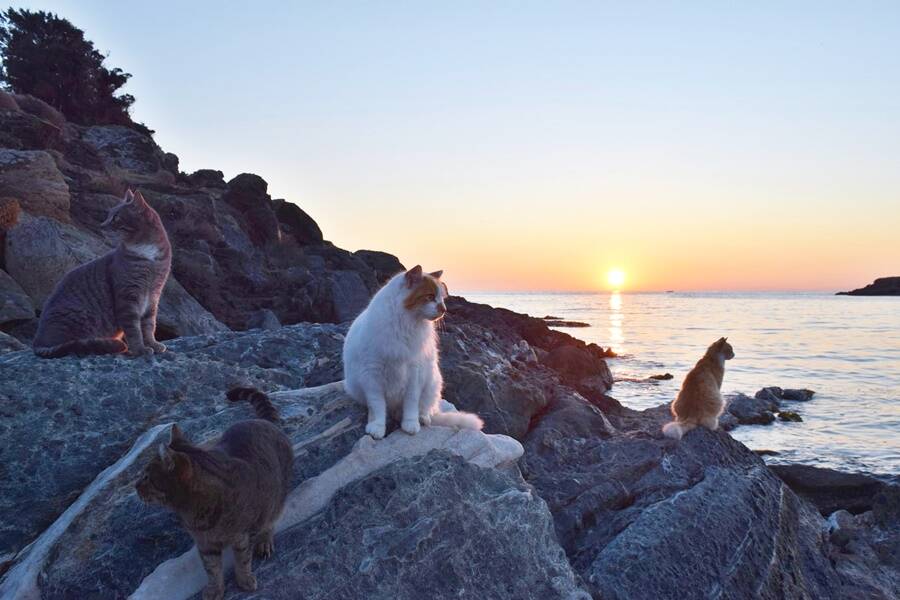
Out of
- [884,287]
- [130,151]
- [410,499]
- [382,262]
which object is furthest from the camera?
[884,287]

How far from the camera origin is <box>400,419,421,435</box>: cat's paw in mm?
4188

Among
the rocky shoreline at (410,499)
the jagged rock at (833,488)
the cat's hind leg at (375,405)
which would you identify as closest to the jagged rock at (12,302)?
the rocky shoreline at (410,499)

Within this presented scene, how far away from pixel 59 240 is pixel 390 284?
354 inches

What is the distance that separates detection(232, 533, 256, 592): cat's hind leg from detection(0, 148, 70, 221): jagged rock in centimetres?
1202

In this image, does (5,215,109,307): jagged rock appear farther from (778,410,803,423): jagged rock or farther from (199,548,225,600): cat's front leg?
(778,410,803,423): jagged rock

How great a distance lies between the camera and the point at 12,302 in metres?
8.61

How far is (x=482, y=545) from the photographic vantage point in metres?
3.44

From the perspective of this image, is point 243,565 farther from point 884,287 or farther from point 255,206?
point 884,287

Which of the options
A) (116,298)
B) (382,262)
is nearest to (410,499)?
(116,298)

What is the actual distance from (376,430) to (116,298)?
2830mm

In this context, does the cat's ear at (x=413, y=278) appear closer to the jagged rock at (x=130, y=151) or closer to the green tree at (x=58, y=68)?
the jagged rock at (x=130, y=151)

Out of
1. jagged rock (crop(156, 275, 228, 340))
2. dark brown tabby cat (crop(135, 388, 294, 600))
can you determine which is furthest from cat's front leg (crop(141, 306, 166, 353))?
jagged rock (crop(156, 275, 228, 340))

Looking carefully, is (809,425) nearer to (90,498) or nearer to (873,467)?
(873,467)

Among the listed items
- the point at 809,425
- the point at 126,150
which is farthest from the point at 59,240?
the point at 126,150
